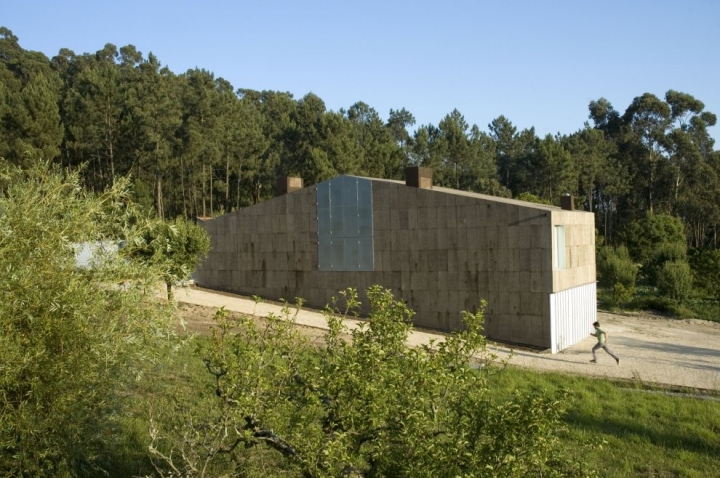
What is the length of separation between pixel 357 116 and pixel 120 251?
72.7m

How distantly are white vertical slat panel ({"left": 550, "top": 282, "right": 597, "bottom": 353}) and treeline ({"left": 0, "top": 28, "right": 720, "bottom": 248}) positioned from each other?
16.6 metres

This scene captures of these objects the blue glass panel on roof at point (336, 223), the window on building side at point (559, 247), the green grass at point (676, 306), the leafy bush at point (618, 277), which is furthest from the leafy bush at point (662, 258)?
the blue glass panel on roof at point (336, 223)

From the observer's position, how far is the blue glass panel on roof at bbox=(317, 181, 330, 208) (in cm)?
2917

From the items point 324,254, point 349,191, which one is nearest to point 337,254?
point 324,254

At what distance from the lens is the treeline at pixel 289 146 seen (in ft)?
152

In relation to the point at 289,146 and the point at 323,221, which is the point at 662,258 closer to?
the point at 323,221

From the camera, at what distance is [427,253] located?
88.8 ft

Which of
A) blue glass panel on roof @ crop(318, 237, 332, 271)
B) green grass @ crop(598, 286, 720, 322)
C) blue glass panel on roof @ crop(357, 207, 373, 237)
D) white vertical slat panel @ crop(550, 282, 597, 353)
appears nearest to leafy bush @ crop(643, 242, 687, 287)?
green grass @ crop(598, 286, 720, 322)

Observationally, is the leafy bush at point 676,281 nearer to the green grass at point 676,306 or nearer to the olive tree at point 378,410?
the green grass at point 676,306

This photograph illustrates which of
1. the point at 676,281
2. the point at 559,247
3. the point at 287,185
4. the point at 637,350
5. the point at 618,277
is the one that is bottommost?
the point at 637,350

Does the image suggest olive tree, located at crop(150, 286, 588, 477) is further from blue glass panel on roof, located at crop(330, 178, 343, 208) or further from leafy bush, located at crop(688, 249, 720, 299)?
leafy bush, located at crop(688, 249, 720, 299)

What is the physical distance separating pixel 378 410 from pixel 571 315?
68.1ft

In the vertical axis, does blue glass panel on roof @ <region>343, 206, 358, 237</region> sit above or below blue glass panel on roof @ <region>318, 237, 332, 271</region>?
above

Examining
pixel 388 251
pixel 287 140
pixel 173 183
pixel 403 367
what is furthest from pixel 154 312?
pixel 287 140
